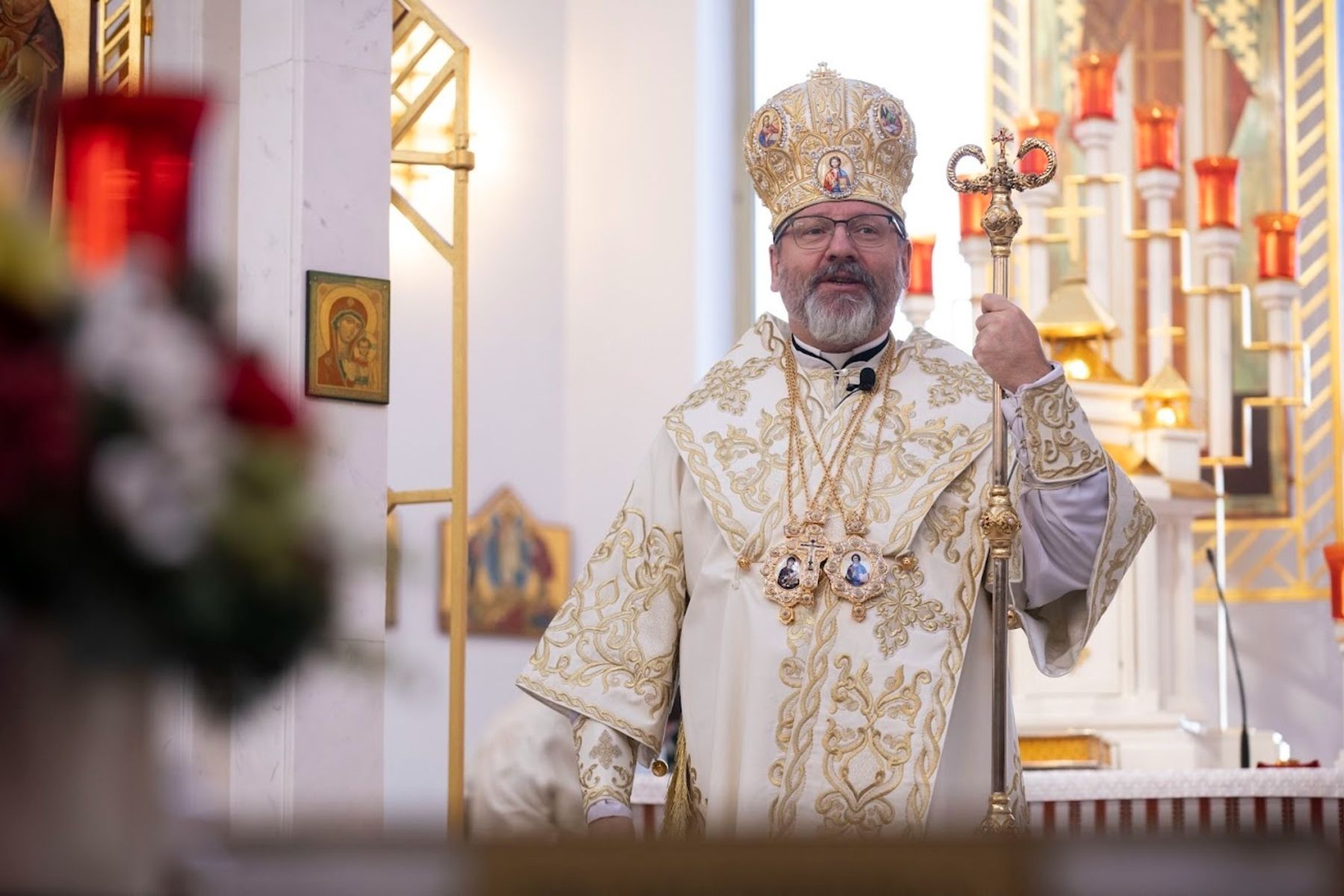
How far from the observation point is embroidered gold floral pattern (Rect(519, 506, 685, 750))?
396 cm

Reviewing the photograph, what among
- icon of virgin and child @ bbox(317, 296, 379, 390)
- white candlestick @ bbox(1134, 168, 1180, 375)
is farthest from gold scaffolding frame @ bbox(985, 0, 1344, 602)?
icon of virgin and child @ bbox(317, 296, 379, 390)

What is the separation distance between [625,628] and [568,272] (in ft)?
21.5

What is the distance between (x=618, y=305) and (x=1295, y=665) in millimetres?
3478

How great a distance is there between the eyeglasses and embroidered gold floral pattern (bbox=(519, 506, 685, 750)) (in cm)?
64


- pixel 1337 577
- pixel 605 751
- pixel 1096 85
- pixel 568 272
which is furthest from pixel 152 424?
pixel 568 272

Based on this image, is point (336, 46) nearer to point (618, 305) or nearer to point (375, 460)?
point (375, 460)

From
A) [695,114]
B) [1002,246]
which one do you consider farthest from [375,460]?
[695,114]

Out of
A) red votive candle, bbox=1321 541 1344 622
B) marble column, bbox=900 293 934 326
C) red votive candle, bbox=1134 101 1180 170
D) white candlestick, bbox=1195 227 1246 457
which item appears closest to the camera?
red votive candle, bbox=1321 541 1344 622

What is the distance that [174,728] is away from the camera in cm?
553

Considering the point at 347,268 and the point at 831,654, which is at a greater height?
the point at 347,268

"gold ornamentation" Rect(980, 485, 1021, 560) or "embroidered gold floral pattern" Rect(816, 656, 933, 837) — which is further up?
"gold ornamentation" Rect(980, 485, 1021, 560)

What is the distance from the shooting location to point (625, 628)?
13.2 feet

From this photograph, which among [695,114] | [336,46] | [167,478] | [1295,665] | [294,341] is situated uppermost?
[695,114]

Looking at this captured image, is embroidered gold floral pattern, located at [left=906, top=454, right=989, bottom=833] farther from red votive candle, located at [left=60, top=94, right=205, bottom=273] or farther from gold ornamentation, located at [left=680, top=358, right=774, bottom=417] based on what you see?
red votive candle, located at [left=60, top=94, right=205, bottom=273]
